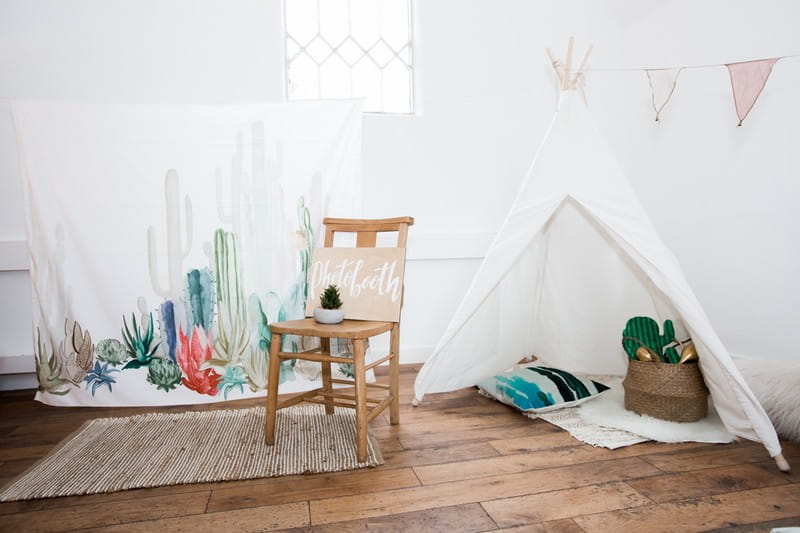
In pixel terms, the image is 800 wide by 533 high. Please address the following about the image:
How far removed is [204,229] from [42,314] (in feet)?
2.67

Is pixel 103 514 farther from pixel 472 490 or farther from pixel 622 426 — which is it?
pixel 622 426

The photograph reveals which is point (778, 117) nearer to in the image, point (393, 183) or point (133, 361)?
point (393, 183)

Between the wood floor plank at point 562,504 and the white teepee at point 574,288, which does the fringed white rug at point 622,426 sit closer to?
the white teepee at point 574,288

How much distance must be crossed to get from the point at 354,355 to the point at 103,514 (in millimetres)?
830

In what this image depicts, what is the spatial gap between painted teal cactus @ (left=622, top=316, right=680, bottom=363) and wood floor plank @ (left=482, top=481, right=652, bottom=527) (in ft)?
2.21

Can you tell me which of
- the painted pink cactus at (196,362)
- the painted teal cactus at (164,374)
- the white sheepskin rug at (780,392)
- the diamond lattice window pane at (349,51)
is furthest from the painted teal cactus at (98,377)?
the white sheepskin rug at (780,392)

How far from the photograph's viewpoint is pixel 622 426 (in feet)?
6.21

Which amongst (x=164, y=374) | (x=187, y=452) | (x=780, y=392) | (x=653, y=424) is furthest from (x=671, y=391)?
(x=164, y=374)

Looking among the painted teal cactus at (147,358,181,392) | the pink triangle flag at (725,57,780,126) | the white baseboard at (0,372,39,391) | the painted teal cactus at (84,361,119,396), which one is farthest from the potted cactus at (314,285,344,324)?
the pink triangle flag at (725,57,780,126)

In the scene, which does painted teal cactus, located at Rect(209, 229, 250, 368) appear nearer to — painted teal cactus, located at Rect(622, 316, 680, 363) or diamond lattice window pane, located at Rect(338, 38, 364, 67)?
diamond lattice window pane, located at Rect(338, 38, 364, 67)

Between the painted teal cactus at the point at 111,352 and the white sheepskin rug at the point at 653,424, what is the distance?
81.8 inches

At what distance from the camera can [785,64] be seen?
215 cm

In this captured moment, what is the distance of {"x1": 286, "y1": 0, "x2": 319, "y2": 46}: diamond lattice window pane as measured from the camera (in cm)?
283

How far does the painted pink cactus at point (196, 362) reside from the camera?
237cm
